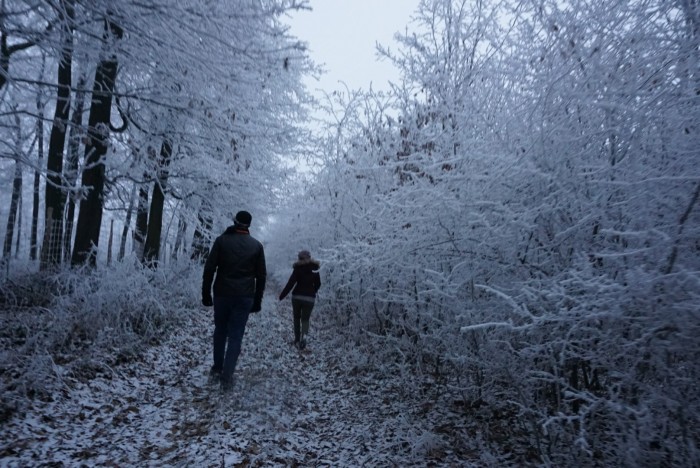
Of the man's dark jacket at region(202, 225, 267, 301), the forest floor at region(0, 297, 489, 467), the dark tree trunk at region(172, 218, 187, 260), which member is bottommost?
the forest floor at region(0, 297, 489, 467)

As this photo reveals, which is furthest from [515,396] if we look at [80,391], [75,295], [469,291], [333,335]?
[75,295]

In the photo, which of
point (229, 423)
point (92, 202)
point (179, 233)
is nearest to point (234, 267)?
point (229, 423)

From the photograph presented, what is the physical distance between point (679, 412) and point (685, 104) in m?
1.98

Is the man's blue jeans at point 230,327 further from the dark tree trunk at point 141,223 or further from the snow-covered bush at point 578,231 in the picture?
Result: the dark tree trunk at point 141,223

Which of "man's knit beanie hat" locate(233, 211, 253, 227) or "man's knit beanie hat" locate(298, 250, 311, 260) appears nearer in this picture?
"man's knit beanie hat" locate(233, 211, 253, 227)

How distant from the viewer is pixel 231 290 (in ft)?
17.3

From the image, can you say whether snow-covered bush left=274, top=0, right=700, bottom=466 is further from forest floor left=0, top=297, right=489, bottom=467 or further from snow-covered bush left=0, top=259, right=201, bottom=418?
snow-covered bush left=0, top=259, right=201, bottom=418

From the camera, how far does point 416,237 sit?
14.3 ft

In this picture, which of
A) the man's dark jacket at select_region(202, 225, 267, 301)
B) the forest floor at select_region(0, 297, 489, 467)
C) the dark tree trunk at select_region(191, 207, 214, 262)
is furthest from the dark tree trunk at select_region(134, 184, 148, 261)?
the man's dark jacket at select_region(202, 225, 267, 301)

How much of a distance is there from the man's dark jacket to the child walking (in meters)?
2.55

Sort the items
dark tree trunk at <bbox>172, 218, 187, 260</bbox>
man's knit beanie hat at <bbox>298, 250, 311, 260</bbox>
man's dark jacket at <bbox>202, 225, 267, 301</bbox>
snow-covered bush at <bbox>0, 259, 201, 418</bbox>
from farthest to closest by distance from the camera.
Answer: dark tree trunk at <bbox>172, 218, 187, 260</bbox> < man's knit beanie hat at <bbox>298, 250, 311, 260</bbox> < man's dark jacket at <bbox>202, 225, 267, 301</bbox> < snow-covered bush at <bbox>0, 259, 201, 418</bbox>

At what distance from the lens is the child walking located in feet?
26.3

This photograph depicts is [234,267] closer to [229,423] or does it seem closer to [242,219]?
[242,219]

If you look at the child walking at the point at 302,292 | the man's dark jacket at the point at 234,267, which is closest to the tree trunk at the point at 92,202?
the child walking at the point at 302,292
